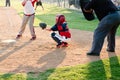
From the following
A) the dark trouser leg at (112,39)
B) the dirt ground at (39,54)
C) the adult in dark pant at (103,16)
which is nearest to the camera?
the dirt ground at (39,54)

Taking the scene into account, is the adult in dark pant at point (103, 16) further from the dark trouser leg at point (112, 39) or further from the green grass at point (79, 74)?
the green grass at point (79, 74)

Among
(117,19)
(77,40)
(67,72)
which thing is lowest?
(77,40)

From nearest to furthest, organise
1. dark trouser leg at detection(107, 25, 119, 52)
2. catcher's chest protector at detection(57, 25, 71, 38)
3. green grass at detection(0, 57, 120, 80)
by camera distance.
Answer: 1. green grass at detection(0, 57, 120, 80)
2. dark trouser leg at detection(107, 25, 119, 52)
3. catcher's chest protector at detection(57, 25, 71, 38)

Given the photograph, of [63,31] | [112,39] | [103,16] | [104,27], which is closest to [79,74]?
[104,27]

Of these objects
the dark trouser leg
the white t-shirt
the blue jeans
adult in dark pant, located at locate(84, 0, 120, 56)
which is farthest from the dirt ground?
the white t-shirt

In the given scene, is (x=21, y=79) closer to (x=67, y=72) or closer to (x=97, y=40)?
(x=67, y=72)

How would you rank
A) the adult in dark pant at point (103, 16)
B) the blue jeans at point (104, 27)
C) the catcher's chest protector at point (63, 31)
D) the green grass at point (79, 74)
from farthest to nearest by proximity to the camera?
the catcher's chest protector at point (63, 31) → the blue jeans at point (104, 27) → the adult in dark pant at point (103, 16) → the green grass at point (79, 74)

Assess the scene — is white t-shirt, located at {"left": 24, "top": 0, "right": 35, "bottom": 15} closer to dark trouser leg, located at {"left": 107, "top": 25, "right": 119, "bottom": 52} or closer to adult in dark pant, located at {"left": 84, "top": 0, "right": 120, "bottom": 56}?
dark trouser leg, located at {"left": 107, "top": 25, "right": 119, "bottom": 52}

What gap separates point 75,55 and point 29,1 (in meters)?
3.43

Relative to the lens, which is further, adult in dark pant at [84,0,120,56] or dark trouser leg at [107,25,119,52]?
dark trouser leg at [107,25,119,52]

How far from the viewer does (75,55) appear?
8500mm

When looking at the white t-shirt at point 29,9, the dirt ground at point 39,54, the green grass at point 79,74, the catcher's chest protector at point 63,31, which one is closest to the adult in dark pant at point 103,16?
the dirt ground at point 39,54

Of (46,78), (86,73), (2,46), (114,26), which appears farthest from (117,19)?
(2,46)

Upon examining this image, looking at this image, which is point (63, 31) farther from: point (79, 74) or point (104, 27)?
point (79, 74)
